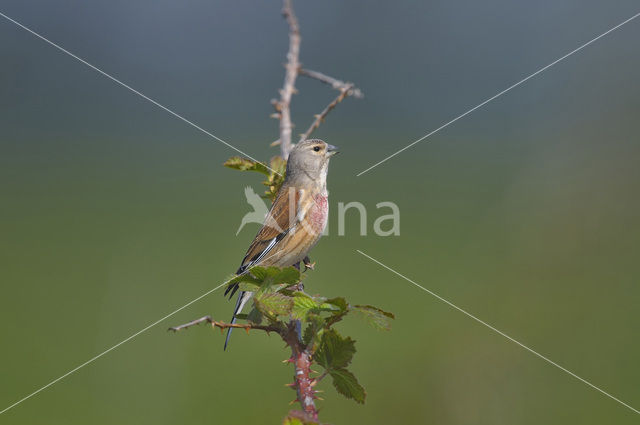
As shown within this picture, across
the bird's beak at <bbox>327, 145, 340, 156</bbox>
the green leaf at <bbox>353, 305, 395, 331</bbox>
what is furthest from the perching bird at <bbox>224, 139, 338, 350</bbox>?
the green leaf at <bbox>353, 305, 395, 331</bbox>

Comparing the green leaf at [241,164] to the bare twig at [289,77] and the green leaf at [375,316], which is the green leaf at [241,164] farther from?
the green leaf at [375,316]

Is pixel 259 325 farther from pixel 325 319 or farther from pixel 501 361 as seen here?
pixel 501 361

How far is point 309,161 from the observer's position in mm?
2918

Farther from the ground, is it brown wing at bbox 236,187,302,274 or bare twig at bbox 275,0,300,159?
bare twig at bbox 275,0,300,159

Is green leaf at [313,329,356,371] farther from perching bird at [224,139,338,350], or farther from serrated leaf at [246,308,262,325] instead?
perching bird at [224,139,338,350]

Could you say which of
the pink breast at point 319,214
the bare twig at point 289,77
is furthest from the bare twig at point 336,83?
the pink breast at point 319,214

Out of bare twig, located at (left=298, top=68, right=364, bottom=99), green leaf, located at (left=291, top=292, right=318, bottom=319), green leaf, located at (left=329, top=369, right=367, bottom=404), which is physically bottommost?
green leaf, located at (left=329, top=369, right=367, bottom=404)

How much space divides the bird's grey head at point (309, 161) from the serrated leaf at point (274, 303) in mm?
1576

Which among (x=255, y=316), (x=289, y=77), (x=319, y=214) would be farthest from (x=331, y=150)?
(x=255, y=316)

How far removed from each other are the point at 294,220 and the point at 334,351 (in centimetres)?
155

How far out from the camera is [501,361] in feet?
11.6

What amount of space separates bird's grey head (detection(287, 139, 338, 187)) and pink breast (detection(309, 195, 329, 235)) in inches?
4.4

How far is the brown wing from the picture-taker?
2.70 m

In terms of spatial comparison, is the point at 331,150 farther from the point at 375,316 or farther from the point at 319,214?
the point at 375,316
